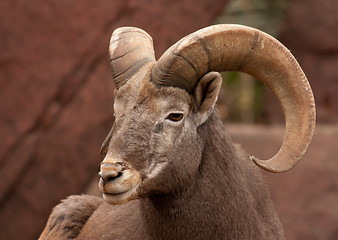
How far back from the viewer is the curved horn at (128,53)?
17.8 feet

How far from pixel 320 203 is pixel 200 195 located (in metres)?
6.34

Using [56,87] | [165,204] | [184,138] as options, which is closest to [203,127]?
[184,138]

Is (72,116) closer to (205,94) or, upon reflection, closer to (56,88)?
(56,88)

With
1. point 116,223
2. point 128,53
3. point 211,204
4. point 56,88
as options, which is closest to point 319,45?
point 56,88

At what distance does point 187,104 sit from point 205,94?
6.9 inches

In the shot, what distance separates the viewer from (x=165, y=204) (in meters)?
5.35

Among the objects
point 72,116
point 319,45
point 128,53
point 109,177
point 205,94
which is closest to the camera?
point 109,177

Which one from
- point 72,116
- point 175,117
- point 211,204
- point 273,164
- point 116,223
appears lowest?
point 72,116

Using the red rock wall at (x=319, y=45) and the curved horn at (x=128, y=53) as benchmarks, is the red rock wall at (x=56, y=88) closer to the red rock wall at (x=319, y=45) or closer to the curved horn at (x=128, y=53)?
the red rock wall at (x=319, y=45)

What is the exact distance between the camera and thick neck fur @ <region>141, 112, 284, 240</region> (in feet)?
17.5

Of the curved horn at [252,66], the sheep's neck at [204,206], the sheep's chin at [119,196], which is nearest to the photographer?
the sheep's chin at [119,196]

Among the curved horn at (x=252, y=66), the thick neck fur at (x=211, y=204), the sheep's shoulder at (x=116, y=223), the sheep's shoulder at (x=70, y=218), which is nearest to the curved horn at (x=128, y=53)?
the curved horn at (x=252, y=66)

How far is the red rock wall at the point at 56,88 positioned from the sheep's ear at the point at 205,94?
554cm

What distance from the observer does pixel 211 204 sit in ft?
17.6
